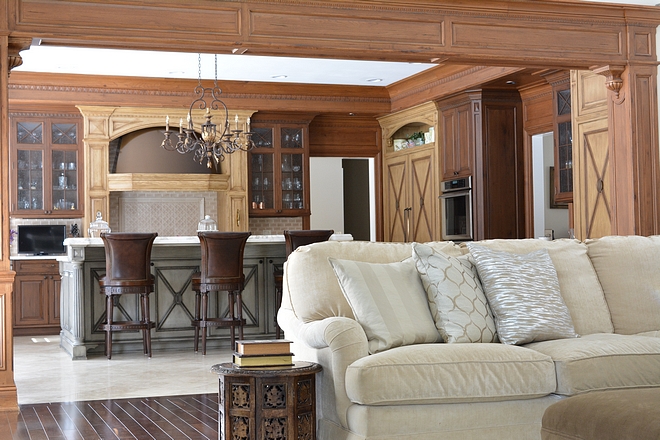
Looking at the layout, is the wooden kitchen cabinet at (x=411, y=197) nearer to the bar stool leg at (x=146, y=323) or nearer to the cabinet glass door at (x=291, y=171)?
the cabinet glass door at (x=291, y=171)

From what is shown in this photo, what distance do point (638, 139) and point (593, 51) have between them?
770 mm

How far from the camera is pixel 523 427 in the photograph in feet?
10.8

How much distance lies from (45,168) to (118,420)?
5757 millimetres

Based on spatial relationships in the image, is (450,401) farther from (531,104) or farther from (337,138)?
(337,138)

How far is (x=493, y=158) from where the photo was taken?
355 inches

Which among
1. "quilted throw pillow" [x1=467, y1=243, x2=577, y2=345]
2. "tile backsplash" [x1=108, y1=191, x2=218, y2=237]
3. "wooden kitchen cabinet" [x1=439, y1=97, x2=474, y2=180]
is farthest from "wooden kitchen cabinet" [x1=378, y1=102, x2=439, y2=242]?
"quilted throw pillow" [x1=467, y1=243, x2=577, y2=345]

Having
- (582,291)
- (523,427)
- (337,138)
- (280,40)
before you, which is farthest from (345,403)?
(337,138)

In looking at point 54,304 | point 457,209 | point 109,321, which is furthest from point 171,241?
point 457,209

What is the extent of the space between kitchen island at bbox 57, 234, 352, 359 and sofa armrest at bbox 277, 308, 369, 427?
3871 millimetres

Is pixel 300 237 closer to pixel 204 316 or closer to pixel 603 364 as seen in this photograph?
pixel 204 316

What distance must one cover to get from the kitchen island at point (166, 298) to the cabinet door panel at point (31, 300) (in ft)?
6.10

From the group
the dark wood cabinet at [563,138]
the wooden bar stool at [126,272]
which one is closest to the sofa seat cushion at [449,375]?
the wooden bar stool at [126,272]

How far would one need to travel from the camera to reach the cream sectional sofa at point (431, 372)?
122 inches

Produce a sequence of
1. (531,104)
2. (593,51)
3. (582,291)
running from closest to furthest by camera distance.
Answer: (582,291)
(593,51)
(531,104)
